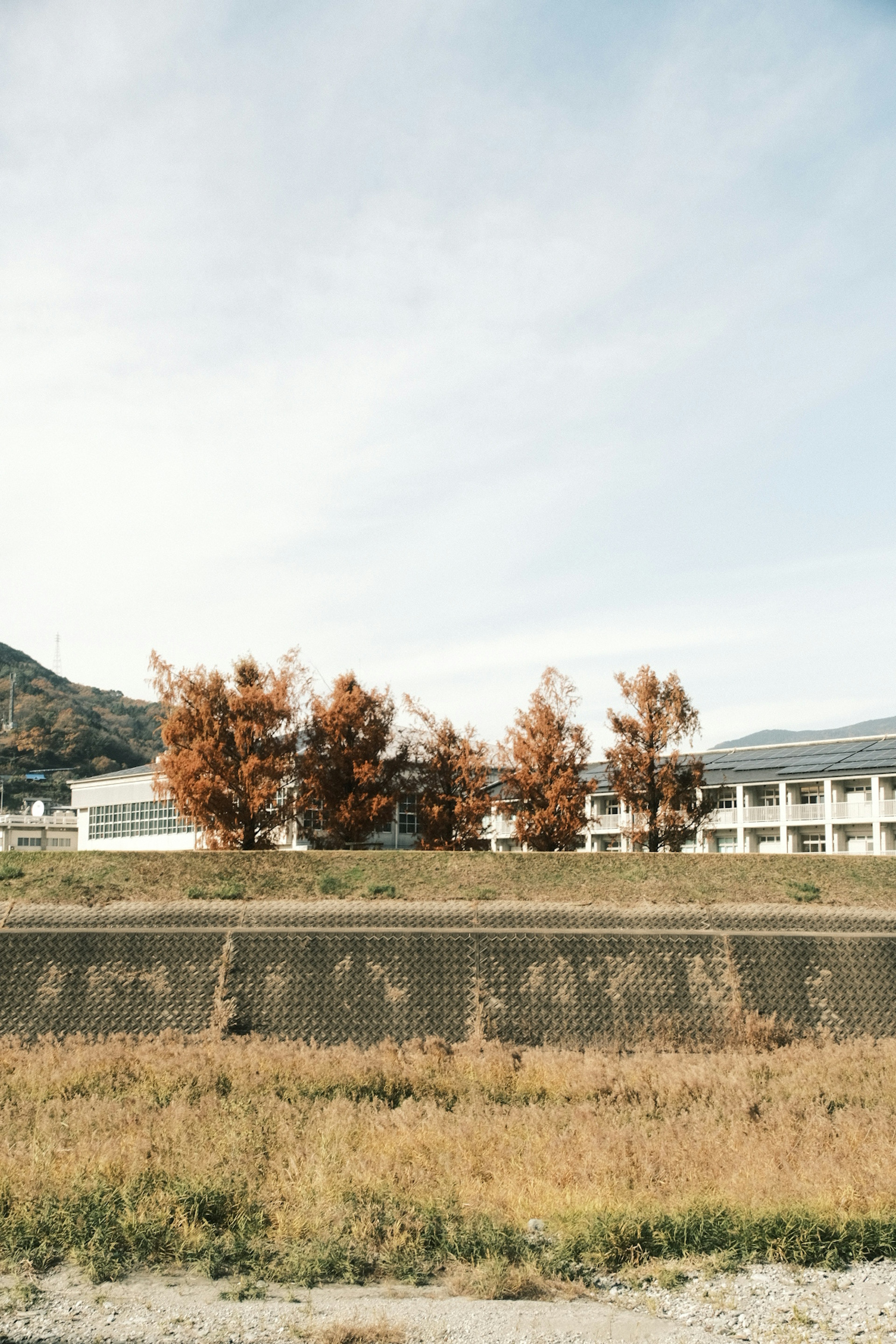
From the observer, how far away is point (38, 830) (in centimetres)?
9238

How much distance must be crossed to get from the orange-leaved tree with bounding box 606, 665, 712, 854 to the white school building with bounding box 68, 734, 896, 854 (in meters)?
19.8

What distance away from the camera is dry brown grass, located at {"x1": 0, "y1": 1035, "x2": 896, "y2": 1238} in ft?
28.4

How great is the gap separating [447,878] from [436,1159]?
1042 centimetres

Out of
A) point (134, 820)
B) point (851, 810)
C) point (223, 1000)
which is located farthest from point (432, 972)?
point (851, 810)

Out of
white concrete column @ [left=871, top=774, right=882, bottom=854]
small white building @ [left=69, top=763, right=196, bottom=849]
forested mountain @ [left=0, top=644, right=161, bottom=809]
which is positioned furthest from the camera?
forested mountain @ [left=0, top=644, right=161, bottom=809]

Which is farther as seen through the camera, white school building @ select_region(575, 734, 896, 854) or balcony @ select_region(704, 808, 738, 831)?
balcony @ select_region(704, 808, 738, 831)

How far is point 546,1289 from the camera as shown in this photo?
22.7 feet

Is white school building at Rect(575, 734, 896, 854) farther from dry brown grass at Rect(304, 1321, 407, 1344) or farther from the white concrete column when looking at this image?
dry brown grass at Rect(304, 1321, 407, 1344)

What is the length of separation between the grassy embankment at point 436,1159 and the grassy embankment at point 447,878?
4157 millimetres

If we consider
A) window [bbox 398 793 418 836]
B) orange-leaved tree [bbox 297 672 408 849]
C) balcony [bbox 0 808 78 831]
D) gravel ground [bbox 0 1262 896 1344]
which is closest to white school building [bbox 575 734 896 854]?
window [bbox 398 793 418 836]

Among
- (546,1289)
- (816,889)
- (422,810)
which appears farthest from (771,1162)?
(422,810)

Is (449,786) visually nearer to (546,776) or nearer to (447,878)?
(546,776)

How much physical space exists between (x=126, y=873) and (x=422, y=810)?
26.7 metres

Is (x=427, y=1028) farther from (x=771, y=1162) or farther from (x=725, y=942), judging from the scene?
(x=771, y=1162)
